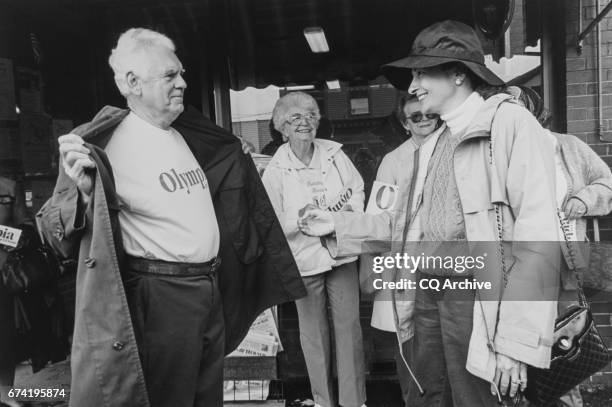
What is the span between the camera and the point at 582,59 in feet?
10.2

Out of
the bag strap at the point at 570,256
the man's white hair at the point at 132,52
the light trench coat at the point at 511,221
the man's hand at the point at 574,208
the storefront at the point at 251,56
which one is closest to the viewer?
the light trench coat at the point at 511,221

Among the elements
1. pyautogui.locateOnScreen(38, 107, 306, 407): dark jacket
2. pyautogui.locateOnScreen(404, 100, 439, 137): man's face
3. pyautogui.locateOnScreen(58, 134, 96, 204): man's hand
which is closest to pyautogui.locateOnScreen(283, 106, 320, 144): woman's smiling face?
pyautogui.locateOnScreen(404, 100, 439, 137): man's face

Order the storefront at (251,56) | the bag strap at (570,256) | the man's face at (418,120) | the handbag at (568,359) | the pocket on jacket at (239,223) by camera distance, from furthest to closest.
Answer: the storefront at (251,56)
the man's face at (418,120)
the pocket on jacket at (239,223)
the bag strap at (570,256)
the handbag at (568,359)

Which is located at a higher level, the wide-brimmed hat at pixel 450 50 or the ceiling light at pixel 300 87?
the ceiling light at pixel 300 87

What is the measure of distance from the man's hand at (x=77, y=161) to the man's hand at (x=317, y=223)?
1.09 meters

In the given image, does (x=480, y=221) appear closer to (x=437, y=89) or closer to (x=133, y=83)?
(x=437, y=89)

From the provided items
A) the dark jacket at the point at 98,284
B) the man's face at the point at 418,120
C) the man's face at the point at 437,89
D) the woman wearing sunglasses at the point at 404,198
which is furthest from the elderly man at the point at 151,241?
the man's face at the point at 418,120

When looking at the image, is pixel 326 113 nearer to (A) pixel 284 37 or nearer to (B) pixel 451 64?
(A) pixel 284 37

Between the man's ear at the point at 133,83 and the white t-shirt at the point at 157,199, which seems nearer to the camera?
the white t-shirt at the point at 157,199

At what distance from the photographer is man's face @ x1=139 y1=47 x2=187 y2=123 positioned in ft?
6.97

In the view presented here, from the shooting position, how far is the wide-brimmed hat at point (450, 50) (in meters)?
1.94

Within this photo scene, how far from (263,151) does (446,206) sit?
2078 millimetres

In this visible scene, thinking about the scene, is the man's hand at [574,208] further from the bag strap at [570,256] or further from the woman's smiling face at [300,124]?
the woman's smiling face at [300,124]

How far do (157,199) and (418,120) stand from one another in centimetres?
181
